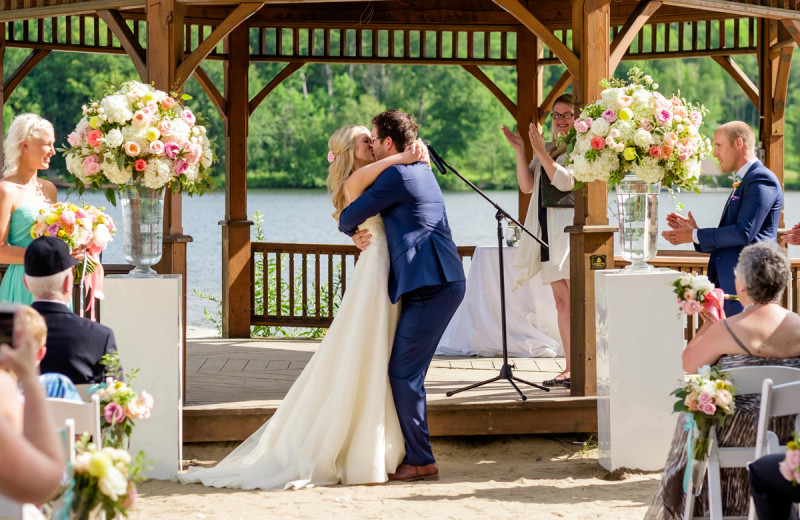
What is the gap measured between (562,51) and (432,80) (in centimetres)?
3202

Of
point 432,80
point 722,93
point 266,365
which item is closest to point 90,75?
point 432,80

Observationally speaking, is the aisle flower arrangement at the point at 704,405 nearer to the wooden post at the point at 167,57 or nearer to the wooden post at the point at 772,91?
the wooden post at the point at 167,57

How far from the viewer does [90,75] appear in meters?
34.4

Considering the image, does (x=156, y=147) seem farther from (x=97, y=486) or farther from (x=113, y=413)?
(x=97, y=486)

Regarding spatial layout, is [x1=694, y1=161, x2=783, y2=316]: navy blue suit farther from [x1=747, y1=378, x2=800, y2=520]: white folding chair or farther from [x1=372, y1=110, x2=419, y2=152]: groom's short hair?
[x1=747, y1=378, x2=800, y2=520]: white folding chair

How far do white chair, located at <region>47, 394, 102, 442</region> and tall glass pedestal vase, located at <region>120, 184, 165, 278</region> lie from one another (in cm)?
233

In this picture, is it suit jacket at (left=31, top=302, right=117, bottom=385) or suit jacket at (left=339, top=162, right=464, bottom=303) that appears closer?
suit jacket at (left=31, top=302, right=117, bottom=385)

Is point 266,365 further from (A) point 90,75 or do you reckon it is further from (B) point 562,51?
(A) point 90,75

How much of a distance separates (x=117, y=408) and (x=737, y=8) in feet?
15.4

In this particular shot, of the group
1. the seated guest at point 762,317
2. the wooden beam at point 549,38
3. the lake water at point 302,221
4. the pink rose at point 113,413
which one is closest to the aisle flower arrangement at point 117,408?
the pink rose at point 113,413

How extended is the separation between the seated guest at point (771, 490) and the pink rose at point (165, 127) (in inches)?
135

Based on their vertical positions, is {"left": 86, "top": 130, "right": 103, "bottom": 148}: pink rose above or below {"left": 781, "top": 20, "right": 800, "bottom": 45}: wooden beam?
below

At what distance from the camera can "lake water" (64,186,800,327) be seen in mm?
29766

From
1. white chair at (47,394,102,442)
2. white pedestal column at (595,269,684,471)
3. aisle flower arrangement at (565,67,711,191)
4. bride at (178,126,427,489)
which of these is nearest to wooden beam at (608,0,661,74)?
aisle flower arrangement at (565,67,711,191)
